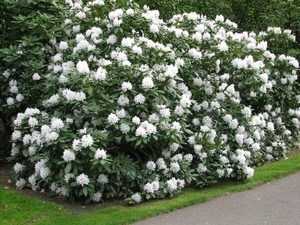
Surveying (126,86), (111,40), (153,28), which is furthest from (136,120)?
(153,28)

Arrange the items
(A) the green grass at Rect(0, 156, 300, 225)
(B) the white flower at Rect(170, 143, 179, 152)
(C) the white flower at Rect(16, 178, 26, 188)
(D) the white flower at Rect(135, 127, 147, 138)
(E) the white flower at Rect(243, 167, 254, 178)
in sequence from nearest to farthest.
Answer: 1. (A) the green grass at Rect(0, 156, 300, 225)
2. (D) the white flower at Rect(135, 127, 147, 138)
3. (B) the white flower at Rect(170, 143, 179, 152)
4. (C) the white flower at Rect(16, 178, 26, 188)
5. (E) the white flower at Rect(243, 167, 254, 178)

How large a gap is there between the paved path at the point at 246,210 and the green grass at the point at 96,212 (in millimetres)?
111

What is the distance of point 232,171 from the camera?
6621 mm

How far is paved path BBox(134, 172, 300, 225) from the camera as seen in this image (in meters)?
5.15

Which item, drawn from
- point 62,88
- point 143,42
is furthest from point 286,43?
point 62,88

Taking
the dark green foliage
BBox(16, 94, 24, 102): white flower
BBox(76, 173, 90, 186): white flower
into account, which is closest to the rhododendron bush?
BBox(76, 173, 90, 186): white flower

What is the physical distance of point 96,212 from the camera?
5.35 m

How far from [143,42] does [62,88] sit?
1410mm

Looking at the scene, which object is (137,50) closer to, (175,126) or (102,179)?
(175,126)

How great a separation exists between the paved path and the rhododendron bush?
0.49 m

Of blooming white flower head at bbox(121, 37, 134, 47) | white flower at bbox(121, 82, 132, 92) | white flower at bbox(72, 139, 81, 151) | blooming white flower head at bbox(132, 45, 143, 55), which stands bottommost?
white flower at bbox(72, 139, 81, 151)

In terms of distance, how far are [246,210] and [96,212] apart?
6.35 ft

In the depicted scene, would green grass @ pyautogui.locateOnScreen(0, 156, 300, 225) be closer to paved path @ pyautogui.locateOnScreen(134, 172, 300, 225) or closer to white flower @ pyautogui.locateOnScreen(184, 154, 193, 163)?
paved path @ pyautogui.locateOnScreen(134, 172, 300, 225)

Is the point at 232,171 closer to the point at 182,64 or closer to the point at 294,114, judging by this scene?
the point at 182,64
